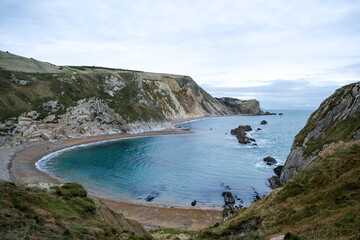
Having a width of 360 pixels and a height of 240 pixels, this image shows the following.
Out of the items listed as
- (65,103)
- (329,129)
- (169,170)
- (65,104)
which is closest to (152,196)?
(169,170)

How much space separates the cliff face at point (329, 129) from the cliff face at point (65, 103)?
6594cm

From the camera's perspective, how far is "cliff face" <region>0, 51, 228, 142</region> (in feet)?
219

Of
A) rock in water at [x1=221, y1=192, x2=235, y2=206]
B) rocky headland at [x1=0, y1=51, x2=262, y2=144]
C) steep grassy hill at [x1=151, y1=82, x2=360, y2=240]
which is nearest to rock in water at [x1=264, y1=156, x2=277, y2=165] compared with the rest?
rock in water at [x1=221, y1=192, x2=235, y2=206]

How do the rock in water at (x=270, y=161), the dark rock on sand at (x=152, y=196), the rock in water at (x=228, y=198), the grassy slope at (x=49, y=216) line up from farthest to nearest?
1. the rock in water at (x=270, y=161)
2. the dark rock on sand at (x=152, y=196)
3. the rock in water at (x=228, y=198)
4. the grassy slope at (x=49, y=216)

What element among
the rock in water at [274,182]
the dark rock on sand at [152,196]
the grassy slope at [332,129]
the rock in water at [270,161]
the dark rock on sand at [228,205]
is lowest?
the dark rock on sand at [152,196]

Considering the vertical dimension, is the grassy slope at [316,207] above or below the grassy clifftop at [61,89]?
below

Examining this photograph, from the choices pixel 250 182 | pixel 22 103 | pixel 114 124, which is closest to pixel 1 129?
pixel 22 103

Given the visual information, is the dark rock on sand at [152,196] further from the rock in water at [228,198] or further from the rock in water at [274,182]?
the rock in water at [274,182]

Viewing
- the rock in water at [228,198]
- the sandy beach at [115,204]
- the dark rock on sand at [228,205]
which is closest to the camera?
the sandy beach at [115,204]

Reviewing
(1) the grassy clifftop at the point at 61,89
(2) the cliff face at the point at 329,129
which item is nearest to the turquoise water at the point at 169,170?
(2) the cliff face at the point at 329,129

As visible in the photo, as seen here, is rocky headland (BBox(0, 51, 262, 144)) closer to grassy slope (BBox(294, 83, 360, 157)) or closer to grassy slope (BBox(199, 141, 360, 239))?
grassy slope (BBox(199, 141, 360, 239))

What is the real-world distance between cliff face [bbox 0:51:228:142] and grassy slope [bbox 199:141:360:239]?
66.1 meters

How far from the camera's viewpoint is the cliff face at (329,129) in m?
25.8

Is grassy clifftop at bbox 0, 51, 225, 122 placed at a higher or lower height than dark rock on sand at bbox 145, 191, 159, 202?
higher
